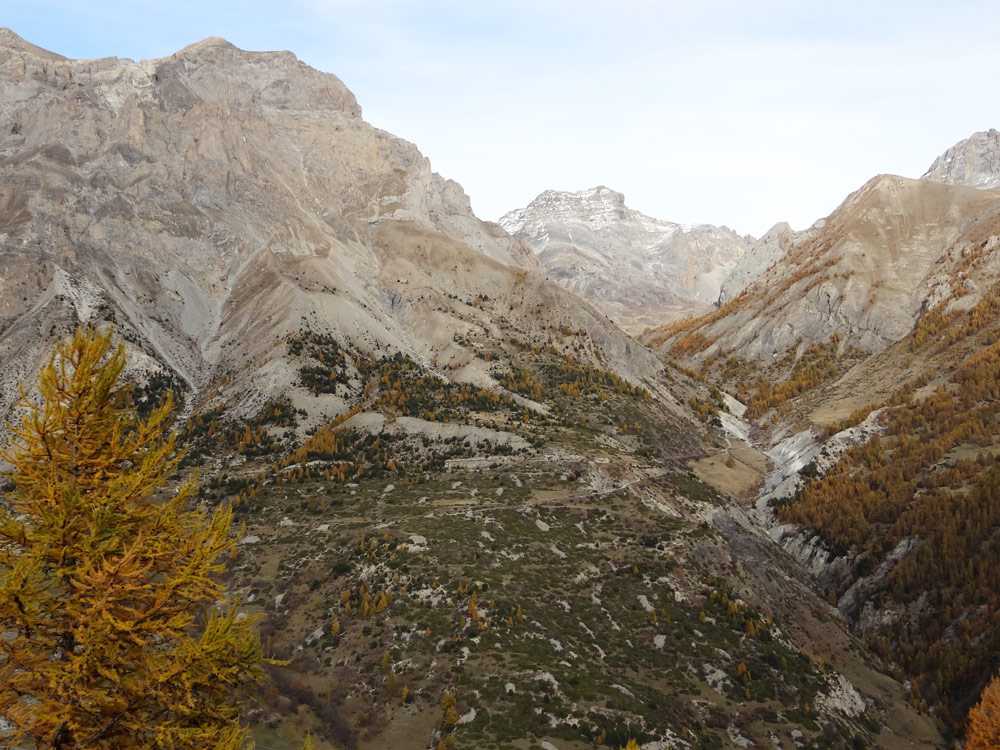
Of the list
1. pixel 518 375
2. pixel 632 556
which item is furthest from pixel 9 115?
pixel 632 556

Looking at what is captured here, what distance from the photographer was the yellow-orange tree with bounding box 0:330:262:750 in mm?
8930

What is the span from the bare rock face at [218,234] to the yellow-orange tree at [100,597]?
72.0 metres

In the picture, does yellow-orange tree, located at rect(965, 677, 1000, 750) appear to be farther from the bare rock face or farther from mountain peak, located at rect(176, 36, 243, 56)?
mountain peak, located at rect(176, 36, 243, 56)

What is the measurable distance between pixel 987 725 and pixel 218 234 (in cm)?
12248

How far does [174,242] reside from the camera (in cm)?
10444

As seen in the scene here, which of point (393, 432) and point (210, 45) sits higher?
point (210, 45)

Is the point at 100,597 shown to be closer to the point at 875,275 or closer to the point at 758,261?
the point at 875,275

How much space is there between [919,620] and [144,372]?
297ft

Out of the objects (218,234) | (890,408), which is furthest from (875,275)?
(218,234)

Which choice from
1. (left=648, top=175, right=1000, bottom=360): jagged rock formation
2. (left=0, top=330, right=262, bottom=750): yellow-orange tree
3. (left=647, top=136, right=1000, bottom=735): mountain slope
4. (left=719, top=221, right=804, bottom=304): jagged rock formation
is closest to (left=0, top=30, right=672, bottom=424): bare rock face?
(left=647, top=136, right=1000, bottom=735): mountain slope

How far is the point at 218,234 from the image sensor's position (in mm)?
110062

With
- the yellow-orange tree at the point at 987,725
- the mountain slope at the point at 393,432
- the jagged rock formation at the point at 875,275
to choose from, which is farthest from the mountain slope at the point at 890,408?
the yellow-orange tree at the point at 987,725

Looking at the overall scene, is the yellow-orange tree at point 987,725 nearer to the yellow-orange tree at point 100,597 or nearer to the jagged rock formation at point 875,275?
the yellow-orange tree at point 100,597

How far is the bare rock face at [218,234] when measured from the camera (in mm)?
85875
